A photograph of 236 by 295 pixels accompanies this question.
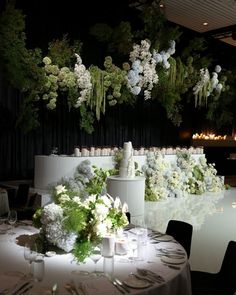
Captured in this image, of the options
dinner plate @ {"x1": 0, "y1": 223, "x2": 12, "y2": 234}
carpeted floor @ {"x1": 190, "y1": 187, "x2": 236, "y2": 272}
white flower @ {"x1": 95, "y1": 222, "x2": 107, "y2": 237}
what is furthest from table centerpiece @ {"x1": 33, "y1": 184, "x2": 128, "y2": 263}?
carpeted floor @ {"x1": 190, "y1": 187, "x2": 236, "y2": 272}

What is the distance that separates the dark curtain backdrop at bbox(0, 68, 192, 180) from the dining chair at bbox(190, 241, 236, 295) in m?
7.37

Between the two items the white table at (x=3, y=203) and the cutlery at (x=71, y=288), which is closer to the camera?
the cutlery at (x=71, y=288)

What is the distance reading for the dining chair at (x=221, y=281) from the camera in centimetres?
291

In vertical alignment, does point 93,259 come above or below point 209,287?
above

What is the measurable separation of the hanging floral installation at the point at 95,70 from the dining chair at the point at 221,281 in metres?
5.95

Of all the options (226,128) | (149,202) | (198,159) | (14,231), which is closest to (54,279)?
(14,231)

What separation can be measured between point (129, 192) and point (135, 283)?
493 cm

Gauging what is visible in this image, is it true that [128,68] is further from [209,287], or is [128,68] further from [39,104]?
[209,287]

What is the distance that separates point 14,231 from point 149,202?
5.58 metres

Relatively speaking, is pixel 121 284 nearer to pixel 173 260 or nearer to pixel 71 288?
pixel 71 288

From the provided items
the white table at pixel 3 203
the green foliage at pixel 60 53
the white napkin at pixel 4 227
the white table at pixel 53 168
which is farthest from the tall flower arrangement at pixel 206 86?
the white napkin at pixel 4 227

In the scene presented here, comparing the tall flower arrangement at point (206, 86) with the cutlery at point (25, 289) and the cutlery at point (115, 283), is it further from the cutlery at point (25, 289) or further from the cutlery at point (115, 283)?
the cutlery at point (25, 289)

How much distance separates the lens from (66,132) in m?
11.0

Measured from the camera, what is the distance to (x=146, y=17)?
9281 millimetres
